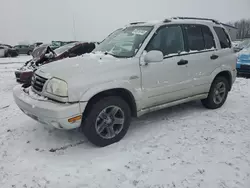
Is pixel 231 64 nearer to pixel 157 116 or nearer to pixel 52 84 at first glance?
pixel 157 116

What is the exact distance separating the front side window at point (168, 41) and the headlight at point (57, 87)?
5.00ft

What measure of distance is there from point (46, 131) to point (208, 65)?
334 cm

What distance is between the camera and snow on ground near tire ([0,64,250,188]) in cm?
271

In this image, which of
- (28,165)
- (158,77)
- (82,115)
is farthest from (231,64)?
(28,165)

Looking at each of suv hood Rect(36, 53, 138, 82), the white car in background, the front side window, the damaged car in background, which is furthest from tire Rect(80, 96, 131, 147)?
the white car in background

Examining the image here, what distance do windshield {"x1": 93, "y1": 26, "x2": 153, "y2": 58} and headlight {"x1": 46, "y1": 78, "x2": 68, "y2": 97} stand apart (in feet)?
3.75

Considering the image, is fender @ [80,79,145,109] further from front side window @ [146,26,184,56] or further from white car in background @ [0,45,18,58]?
white car in background @ [0,45,18,58]

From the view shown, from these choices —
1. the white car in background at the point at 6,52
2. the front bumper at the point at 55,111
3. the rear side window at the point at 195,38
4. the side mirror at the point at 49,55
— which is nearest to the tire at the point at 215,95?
the rear side window at the point at 195,38

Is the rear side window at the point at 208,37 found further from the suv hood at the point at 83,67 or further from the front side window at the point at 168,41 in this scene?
the suv hood at the point at 83,67

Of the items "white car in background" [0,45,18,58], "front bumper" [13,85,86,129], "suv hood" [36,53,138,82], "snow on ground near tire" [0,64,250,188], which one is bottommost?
"white car in background" [0,45,18,58]

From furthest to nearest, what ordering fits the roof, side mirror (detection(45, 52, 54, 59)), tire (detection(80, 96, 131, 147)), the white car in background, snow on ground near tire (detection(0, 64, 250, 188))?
the white car in background, side mirror (detection(45, 52, 54, 59)), the roof, tire (detection(80, 96, 131, 147)), snow on ground near tire (detection(0, 64, 250, 188))

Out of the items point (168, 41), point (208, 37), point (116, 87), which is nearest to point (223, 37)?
point (208, 37)

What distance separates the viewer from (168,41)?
4.06 metres

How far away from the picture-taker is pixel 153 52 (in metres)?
3.54
